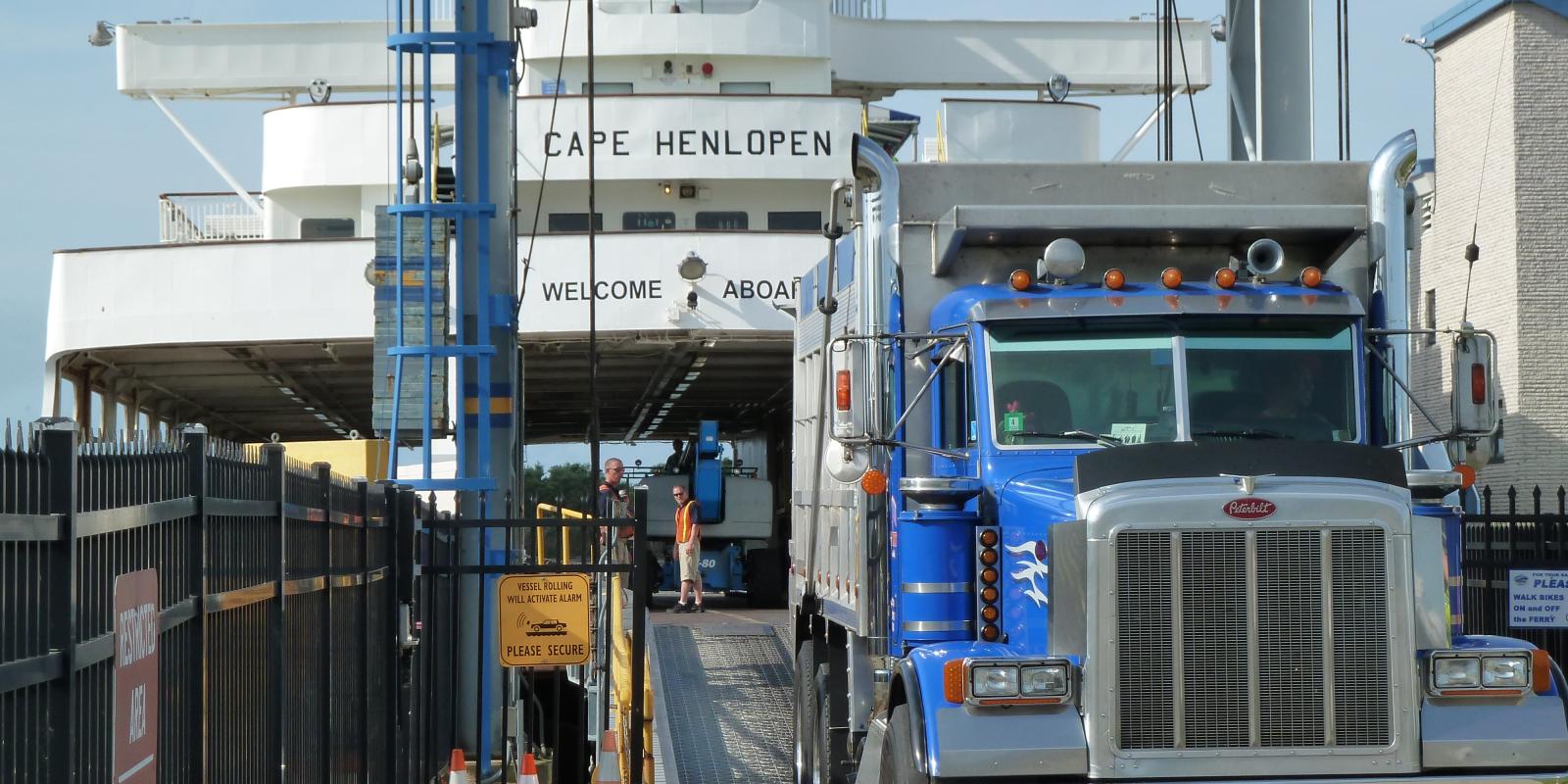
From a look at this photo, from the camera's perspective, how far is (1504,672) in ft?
23.3

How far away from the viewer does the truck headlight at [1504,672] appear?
7.08 metres

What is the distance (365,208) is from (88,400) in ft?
17.4

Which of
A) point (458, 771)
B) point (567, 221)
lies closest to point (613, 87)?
point (567, 221)

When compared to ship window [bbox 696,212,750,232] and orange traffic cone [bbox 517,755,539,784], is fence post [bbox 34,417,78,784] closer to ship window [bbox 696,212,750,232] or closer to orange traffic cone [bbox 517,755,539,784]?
orange traffic cone [bbox 517,755,539,784]

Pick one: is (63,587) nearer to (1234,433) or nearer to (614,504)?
(1234,433)

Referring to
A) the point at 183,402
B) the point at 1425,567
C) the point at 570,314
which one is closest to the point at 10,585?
the point at 1425,567

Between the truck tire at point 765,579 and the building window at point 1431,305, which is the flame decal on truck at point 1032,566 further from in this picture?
the building window at point 1431,305

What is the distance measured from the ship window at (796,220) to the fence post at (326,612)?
60.6ft

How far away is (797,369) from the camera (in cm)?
1263

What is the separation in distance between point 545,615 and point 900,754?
11.5 ft

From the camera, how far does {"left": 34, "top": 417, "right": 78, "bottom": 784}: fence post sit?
13.5 ft

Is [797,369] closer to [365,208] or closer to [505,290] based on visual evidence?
[505,290]

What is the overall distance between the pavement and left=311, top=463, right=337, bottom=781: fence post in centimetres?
419

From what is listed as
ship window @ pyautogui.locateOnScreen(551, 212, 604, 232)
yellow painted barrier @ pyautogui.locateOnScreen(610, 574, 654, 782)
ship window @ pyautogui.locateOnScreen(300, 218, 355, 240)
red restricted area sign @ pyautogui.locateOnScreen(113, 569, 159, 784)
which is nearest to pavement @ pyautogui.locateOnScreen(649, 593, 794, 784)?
yellow painted barrier @ pyautogui.locateOnScreen(610, 574, 654, 782)
